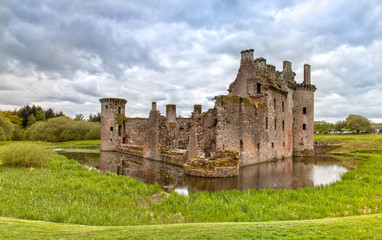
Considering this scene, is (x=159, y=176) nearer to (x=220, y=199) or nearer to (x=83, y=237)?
(x=220, y=199)

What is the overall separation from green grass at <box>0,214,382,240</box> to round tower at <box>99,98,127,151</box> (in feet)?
106

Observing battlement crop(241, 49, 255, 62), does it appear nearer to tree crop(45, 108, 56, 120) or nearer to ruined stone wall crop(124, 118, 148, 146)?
ruined stone wall crop(124, 118, 148, 146)

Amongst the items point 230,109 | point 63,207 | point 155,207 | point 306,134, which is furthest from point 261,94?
point 63,207

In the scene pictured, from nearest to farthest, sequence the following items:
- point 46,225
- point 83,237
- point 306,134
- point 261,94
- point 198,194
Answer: point 83,237 → point 46,225 → point 198,194 → point 261,94 → point 306,134

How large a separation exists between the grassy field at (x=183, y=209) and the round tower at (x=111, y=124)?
85.7ft

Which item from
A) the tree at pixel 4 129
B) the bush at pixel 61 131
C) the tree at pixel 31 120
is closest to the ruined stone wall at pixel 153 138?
the tree at pixel 4 129

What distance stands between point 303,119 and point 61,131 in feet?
155

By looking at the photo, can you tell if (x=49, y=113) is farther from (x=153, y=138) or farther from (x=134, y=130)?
(x=153, y=138)

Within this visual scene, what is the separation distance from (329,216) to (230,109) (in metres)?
12.3

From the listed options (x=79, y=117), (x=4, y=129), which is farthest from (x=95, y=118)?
(x=4, y=129)

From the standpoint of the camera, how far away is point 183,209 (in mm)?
7965

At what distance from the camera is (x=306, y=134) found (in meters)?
30.2

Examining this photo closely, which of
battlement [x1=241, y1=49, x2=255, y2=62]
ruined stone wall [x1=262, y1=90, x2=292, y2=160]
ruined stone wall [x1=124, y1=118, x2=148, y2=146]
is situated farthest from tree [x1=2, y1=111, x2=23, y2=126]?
ruined stone wall [x1=262, y1=90, x2=292, y2=160]

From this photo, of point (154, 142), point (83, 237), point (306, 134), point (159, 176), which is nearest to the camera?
point (83, 237)
